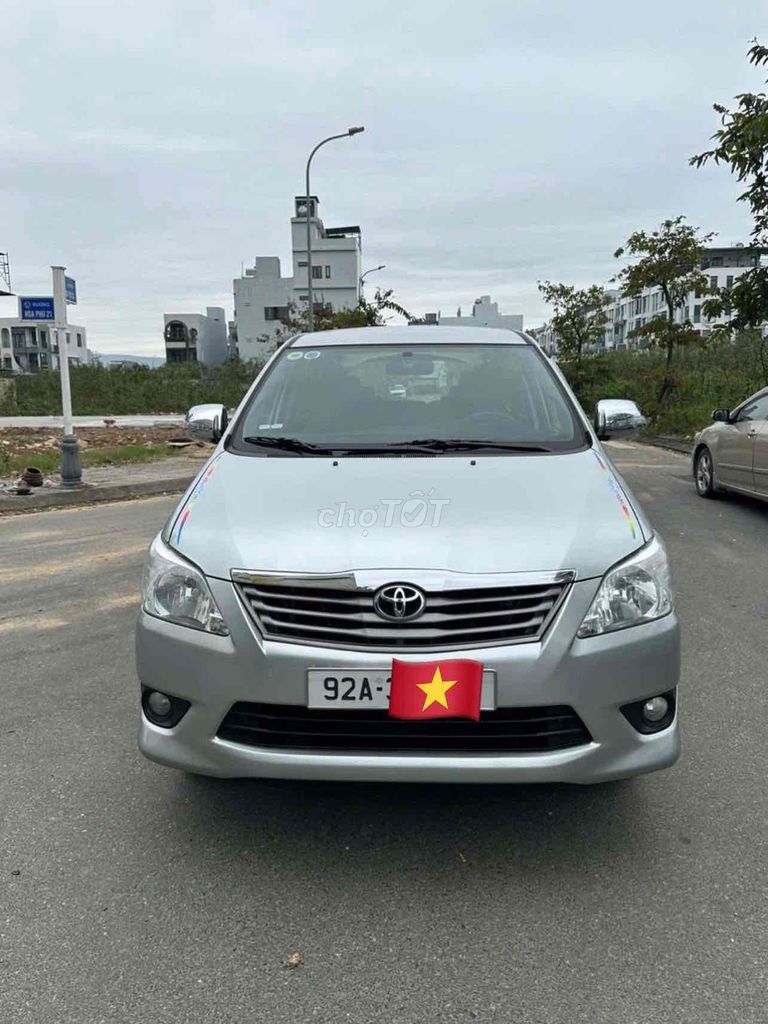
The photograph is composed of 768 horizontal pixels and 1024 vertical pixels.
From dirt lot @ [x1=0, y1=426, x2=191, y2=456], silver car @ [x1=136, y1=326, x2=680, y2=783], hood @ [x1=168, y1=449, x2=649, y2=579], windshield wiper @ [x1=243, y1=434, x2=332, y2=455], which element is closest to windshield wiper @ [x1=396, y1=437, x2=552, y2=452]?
hood @ [x1=168, y1=449, x2=649, y2=579]

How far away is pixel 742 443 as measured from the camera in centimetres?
935

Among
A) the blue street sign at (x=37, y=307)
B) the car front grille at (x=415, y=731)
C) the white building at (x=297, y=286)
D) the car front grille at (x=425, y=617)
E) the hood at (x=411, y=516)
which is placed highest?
the white building at (x=297, y=286)

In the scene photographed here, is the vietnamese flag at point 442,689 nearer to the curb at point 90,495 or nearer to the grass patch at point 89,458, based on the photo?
the curb at point 90,495

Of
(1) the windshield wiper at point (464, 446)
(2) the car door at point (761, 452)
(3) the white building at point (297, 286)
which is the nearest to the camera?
(1) the windshield wiper at point (464, 446)

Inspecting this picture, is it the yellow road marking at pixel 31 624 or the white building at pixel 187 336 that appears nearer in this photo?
the yellow road marking at pixel 31 624

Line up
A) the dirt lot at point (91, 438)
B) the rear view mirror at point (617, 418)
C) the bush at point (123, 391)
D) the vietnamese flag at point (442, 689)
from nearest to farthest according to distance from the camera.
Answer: the vietnamese flag at point (442, 689) → the rear view mirror at point (617, 418) → the dirt lot at point (91, 438) → the bush at point (123, 391)

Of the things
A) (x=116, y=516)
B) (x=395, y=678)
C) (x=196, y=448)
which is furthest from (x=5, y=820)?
(x=196, y=448)

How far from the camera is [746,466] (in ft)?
30.5

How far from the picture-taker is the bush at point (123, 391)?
40.8 meters

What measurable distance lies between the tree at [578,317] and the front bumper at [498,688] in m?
25.4

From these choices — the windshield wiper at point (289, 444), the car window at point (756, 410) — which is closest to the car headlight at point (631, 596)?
the windshield wiper at point (289, 444)

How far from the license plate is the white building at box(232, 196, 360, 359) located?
6949 cm

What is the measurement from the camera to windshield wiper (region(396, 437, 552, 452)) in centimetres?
341

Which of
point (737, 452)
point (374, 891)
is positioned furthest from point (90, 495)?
point (374, 891)
